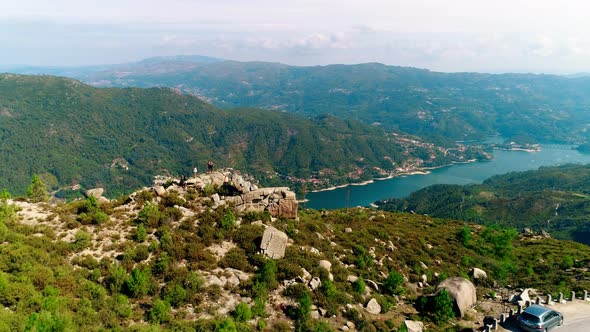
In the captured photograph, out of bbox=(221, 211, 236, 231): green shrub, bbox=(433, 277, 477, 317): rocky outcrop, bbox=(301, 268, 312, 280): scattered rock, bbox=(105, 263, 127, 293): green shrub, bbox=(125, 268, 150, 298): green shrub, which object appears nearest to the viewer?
bbox=(125, 268, 150, 298): green shrub

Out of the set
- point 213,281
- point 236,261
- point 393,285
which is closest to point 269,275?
point 236,261

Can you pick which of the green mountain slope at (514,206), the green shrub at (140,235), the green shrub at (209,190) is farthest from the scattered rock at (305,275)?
the green mountain slope at (514,206)

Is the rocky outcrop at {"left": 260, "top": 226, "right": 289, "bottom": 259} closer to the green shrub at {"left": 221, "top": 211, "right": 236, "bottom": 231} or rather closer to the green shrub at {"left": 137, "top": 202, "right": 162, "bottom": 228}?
the green shrub at {"left": 221, "top": 211, "right": 236, "bottom": 231}

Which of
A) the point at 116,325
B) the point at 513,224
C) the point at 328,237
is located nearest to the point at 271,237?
the point at 328,237

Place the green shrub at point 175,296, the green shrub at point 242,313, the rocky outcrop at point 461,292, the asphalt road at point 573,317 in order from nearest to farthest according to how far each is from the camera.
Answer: the green shrub at point 242,313, the green shrub at point 175,296, the asphalt road at point 573,317, the rocky outcrop at point 461,292

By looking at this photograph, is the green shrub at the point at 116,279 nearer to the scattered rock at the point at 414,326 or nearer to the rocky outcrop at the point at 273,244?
the rocky outcrop at the point at 273,244

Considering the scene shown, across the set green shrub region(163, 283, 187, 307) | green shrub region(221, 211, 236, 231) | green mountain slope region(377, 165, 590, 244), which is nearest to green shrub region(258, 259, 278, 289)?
green shrub region(163, 283, 187, 307)

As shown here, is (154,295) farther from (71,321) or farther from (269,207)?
(269,207)
